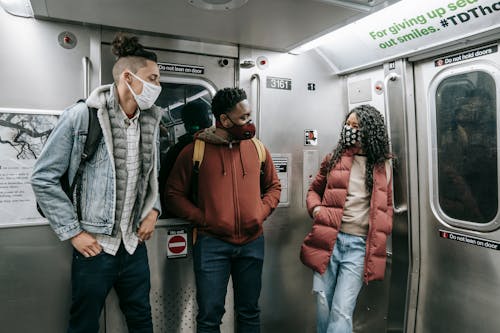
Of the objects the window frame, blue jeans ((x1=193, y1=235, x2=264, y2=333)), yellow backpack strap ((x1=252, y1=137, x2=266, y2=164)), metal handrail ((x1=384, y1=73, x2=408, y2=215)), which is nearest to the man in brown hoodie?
blue jeans ((x1=193, y1=235, x2=264, y2=333))

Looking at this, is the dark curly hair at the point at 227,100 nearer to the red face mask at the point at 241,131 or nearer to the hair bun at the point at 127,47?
the red face mask at the point at 241,131

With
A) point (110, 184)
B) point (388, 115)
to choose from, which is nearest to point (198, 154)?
point (110, 184)

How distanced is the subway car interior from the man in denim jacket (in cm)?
58

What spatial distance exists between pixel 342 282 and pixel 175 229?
1400 mm

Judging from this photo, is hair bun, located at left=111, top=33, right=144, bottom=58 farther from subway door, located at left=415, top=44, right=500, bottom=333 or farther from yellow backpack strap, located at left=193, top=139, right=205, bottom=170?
subway door, located at left=415, top=44, right=500, bottom=333

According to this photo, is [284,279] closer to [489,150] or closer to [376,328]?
[376,328]

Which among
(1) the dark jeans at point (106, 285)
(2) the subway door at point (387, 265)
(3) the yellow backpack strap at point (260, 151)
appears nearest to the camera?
(1) the dark jeans at point (106, 285)

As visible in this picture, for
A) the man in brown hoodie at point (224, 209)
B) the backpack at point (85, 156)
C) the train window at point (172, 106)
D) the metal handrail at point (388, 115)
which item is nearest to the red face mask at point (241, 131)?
the man in brown hoodie at point (224, 209)

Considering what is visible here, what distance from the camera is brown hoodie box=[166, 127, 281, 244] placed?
2809mm

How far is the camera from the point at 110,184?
7.45ft

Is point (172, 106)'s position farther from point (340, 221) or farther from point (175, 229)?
point (340, 221)

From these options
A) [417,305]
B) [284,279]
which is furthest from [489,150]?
[284,279]

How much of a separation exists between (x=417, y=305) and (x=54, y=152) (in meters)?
3.06

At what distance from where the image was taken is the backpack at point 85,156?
88.0 inches
